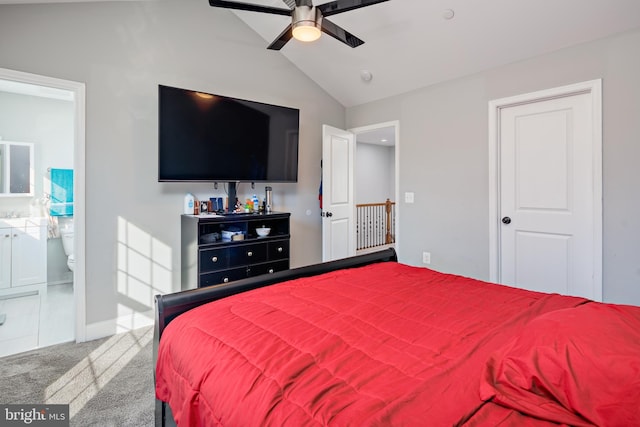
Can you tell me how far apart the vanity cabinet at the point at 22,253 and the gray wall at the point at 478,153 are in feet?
13.5

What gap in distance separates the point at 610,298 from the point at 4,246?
5932mm

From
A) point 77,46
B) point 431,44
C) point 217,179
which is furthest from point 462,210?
point 77,46

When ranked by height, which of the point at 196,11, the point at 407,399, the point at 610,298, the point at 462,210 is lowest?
the point at 610,298

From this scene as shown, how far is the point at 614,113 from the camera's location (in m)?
2.66

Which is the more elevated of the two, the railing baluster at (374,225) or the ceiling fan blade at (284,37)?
the ceiling fan blade at (284,37)

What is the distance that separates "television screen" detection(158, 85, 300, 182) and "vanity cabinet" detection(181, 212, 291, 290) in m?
0.43

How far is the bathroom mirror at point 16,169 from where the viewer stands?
3967 millimetres

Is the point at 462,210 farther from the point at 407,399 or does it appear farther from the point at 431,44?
the point at 407,399

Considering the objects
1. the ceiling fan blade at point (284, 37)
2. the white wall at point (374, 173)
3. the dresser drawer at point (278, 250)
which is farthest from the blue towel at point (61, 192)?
the white wall at point (374, 173)

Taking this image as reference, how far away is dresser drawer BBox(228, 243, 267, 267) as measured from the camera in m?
3.13

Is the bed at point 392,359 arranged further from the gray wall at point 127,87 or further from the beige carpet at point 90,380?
the gray wall at point 127,87

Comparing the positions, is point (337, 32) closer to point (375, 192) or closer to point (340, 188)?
point (340, 188)

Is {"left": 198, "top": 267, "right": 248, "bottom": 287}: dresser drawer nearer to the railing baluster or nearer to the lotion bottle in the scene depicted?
the lotion bottle

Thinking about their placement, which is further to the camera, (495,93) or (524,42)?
(495,93)
